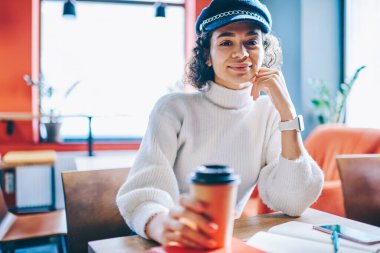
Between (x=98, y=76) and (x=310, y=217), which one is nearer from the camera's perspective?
(x=310, y=217)

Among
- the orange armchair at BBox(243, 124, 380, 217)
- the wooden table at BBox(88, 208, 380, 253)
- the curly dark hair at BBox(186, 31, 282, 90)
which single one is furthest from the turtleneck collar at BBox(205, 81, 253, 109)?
the orange armchair at BBox(243, 124, 380, 217)

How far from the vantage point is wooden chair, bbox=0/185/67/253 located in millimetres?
2064

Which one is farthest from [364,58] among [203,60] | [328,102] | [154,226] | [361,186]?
[154,226]

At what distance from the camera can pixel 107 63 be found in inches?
196

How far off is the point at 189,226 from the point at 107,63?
4482mm

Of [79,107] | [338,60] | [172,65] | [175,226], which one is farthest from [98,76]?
[175,226]

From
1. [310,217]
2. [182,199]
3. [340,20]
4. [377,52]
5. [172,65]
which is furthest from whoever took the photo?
[172,65]

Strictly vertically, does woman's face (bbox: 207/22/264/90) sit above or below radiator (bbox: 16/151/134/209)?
above

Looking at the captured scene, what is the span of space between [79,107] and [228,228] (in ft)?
14.3

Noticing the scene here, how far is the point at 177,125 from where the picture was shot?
4.29 ft

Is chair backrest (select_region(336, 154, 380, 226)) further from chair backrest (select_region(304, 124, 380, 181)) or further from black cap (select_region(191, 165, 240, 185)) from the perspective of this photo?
chair backrest (select_region(304, 124, 380, 181))

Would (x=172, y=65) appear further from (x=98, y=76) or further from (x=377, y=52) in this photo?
(x=377, y=52)

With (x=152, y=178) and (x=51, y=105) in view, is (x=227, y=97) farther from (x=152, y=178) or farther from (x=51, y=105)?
(x=51, y=105)

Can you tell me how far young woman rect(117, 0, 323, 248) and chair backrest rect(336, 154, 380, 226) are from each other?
0.40 m
